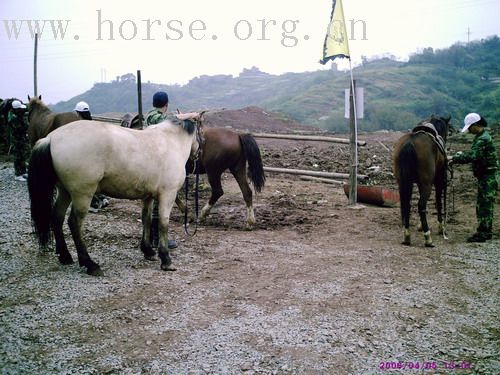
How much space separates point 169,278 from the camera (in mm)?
4566

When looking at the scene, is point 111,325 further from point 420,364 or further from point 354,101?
point 354,101

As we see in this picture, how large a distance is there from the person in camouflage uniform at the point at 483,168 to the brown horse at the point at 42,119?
5.92 metres

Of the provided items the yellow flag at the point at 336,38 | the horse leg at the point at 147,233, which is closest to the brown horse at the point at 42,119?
the horse leg at the point at 147,233

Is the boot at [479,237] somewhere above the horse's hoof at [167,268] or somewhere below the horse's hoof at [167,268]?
above

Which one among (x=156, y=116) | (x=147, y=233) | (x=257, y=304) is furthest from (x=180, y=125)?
(x=257, y=304)

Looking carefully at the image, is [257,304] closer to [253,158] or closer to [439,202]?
[253,158]

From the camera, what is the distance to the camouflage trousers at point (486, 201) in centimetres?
597

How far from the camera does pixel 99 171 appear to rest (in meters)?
4.27

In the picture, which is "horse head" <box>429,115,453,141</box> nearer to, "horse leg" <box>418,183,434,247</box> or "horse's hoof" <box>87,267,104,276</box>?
"horse leg" <box>418,183,434,247</box>

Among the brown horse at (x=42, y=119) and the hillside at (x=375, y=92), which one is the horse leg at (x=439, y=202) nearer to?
the brown horse at (x=42, y=119)

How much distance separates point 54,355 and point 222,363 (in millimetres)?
1179

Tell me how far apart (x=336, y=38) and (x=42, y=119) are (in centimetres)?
549

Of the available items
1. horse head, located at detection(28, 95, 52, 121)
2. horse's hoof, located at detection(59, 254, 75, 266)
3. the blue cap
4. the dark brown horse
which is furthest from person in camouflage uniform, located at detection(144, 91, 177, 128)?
horse head, located at detection(28, 95, 52, 121)
